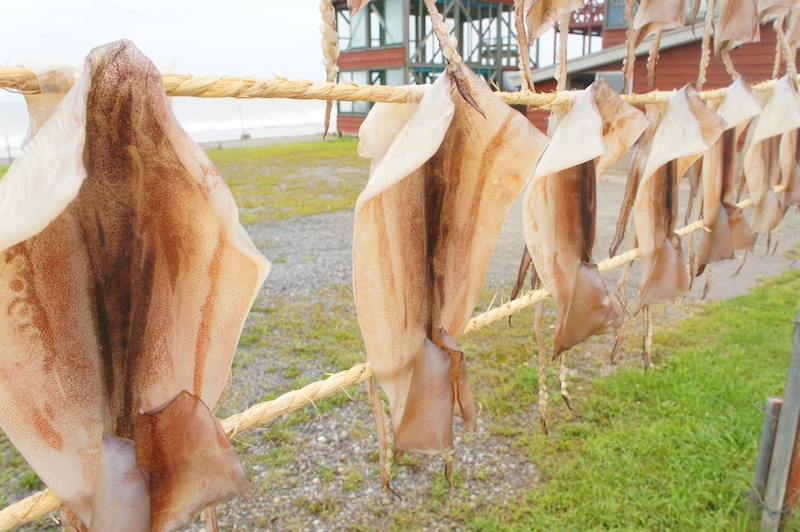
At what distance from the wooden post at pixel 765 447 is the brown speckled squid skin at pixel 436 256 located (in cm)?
138

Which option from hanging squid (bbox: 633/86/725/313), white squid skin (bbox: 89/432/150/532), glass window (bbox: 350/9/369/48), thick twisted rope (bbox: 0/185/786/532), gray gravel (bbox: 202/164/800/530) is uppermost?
glass window (bbox: 350/9/369/48)

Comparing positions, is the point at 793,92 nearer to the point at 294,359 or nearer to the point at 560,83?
the point at 560,83

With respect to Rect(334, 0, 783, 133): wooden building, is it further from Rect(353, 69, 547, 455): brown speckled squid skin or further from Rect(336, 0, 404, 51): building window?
Rect(353, 69, 547, 455): brown speckled squid skin

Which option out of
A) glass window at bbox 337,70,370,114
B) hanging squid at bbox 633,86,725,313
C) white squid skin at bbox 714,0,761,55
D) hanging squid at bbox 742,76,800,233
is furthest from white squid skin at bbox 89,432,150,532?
glass window at bbox 337,70,370,114

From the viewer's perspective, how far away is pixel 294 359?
3.56 meters

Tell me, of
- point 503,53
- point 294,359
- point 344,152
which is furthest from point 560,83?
point 503,53

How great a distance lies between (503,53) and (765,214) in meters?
14.6

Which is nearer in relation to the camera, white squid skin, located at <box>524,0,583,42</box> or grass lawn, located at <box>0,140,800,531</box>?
white squid skin, located at <box>524,0,583,42</box>

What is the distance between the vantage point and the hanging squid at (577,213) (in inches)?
40.2

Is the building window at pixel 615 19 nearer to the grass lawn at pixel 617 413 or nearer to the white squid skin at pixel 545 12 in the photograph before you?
the grass lawn at pixel 617 413

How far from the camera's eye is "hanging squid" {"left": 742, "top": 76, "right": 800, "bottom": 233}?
1.80 metres

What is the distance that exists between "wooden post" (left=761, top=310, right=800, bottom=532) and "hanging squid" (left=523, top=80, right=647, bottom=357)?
1.00m

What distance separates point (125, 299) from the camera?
28.5 inches

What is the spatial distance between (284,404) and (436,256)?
37 cm
